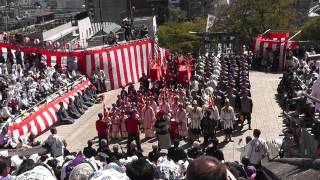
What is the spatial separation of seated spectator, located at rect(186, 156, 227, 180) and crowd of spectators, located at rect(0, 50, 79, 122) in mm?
12850

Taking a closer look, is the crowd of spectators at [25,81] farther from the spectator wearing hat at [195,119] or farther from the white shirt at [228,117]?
the white shirt at [228,117]

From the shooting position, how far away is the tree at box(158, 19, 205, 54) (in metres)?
41.7

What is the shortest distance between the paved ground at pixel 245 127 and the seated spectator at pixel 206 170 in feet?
31.3

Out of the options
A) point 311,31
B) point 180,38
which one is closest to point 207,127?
point 311,31

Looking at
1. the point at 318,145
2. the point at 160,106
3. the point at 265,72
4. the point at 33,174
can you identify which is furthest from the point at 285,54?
the point at 33,174

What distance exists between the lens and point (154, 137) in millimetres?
14953

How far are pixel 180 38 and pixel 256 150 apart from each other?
35.5 metres

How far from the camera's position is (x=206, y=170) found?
118 inches

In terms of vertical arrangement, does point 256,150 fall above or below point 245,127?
above

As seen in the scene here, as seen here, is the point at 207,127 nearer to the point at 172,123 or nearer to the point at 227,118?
the point at 227,118

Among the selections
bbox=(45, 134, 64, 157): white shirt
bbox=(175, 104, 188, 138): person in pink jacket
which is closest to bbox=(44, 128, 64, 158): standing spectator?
bbox=(45, 134, 64, 157): white shirt

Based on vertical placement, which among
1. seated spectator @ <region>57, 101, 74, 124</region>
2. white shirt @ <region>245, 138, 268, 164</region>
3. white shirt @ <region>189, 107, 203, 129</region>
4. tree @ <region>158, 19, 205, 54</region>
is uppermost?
white shirt @ <region>245, 138, 268, 164</region>

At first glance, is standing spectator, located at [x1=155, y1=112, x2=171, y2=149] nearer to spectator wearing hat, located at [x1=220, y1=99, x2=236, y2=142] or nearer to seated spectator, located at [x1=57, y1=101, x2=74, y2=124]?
spectator wearing hat, located at [x1=220, y1=99, x2=236, y2=142]

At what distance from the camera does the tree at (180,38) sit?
41.7m
